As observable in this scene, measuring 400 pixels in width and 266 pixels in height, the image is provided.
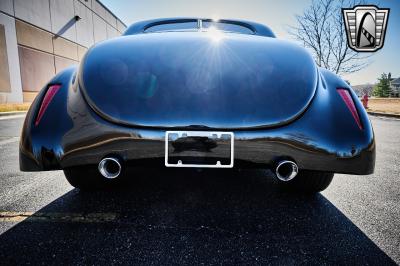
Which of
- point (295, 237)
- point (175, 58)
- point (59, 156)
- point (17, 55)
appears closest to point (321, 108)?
point (295, 237)

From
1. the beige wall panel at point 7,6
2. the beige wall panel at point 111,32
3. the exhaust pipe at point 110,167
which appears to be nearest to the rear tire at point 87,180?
the exhaust pipe at point 110,167

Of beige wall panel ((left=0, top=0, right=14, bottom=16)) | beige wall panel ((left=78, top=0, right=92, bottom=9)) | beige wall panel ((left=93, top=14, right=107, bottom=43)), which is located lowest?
beige wall panel ((left=0, top=0, right=14, bottom=16))

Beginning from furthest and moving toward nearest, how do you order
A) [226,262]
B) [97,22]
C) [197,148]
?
[97,22] < [197,148] < [226,262]

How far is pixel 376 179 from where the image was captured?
264cm

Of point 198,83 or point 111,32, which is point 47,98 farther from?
point 111,32

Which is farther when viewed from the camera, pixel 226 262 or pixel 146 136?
pixel 146 136

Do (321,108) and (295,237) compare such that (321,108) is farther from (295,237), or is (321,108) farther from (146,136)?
(146,136)

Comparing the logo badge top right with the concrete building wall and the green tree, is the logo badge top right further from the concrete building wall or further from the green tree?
the green tree

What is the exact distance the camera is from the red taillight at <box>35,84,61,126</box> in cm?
153

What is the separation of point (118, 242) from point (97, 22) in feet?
87.6

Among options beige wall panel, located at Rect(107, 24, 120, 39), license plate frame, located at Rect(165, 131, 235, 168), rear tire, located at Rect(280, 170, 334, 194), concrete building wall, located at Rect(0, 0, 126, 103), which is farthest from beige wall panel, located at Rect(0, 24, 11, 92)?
rear tire, located at Rect(280, 170, 334, 194)

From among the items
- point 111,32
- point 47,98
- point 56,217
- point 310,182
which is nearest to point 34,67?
point 111,32

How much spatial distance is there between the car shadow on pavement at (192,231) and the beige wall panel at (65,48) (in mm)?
20030

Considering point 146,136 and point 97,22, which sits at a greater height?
point 97,22
